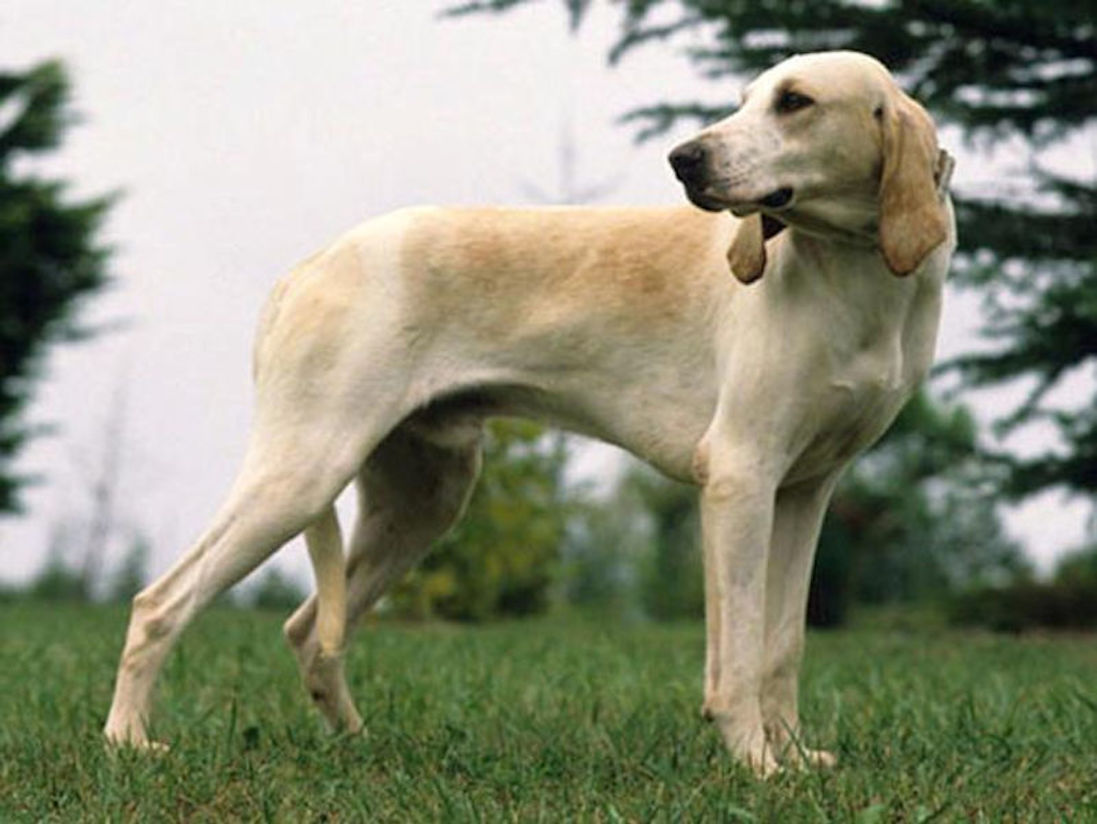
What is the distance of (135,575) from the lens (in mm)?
23906

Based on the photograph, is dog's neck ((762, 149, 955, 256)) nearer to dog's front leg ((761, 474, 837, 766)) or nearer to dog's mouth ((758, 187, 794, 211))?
dog's mouth ((758, 187, 794, 211))

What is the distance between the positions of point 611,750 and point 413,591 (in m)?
9.61

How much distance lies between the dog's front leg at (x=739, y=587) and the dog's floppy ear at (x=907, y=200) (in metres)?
0.68

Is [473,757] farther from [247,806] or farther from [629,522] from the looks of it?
[629,522]

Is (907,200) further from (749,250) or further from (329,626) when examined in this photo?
(329,626)

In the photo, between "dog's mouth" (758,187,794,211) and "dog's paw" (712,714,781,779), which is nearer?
"dog's mouth" (758,187,794,211)

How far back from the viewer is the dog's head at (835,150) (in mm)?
4281

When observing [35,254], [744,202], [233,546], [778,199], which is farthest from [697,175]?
[35,254]

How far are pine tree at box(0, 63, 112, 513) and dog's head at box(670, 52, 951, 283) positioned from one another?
2453cm

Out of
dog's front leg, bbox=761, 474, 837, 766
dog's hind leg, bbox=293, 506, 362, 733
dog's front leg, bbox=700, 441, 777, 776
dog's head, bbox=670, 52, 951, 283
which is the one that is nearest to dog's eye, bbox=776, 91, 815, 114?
dog's head, bbox=670, 52, 951, 283

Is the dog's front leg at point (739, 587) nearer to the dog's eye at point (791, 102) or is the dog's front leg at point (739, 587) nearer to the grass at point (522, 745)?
the grass at point (522, 745)

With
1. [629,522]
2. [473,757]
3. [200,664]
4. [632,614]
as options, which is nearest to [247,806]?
[473,757]

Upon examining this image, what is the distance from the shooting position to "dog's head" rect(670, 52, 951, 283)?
14.0 ft

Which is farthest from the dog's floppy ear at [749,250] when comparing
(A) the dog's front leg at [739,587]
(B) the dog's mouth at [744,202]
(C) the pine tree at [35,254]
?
(C) the pine tree at [35,254]
